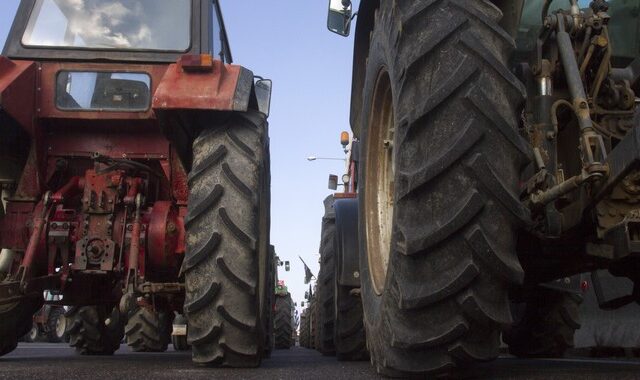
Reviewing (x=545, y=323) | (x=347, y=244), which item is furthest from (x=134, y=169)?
(x=545, y=323)

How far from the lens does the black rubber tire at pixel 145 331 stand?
7.50 meters

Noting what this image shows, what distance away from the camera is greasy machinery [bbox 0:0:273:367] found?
336 centimetres

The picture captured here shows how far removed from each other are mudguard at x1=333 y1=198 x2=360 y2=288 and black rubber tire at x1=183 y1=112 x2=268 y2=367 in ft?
3.19

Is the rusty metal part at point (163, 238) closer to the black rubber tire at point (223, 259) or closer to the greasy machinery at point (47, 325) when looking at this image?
the black rubber tire at point (223, 259)

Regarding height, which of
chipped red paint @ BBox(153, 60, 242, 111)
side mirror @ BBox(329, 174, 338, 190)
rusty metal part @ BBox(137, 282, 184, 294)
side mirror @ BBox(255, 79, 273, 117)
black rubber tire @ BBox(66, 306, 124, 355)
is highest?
side mirror @ BBox(329, 174, 338, 190)

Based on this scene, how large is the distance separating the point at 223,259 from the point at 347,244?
1.28 metres

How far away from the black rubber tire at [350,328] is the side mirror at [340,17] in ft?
5.70

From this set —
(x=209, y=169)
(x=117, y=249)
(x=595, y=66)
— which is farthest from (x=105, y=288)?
(x=595, y=66)

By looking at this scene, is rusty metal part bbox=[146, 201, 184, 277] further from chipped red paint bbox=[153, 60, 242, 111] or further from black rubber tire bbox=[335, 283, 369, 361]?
black rubber tire bbox=[335, 283, 369, 361]

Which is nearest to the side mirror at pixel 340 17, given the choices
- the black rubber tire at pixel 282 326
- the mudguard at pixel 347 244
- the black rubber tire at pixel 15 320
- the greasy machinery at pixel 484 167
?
the greasy machinery at pixel 484 167

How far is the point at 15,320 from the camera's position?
12.3 ft

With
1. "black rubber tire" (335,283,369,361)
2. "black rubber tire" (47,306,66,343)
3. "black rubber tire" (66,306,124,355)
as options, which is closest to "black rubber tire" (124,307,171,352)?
"black rubber tire" (66,306,124,355)

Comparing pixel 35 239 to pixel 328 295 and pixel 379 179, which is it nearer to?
pixel 379 179

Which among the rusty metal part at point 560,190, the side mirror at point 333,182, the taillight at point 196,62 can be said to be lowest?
the rusty metal part at point 560,190
